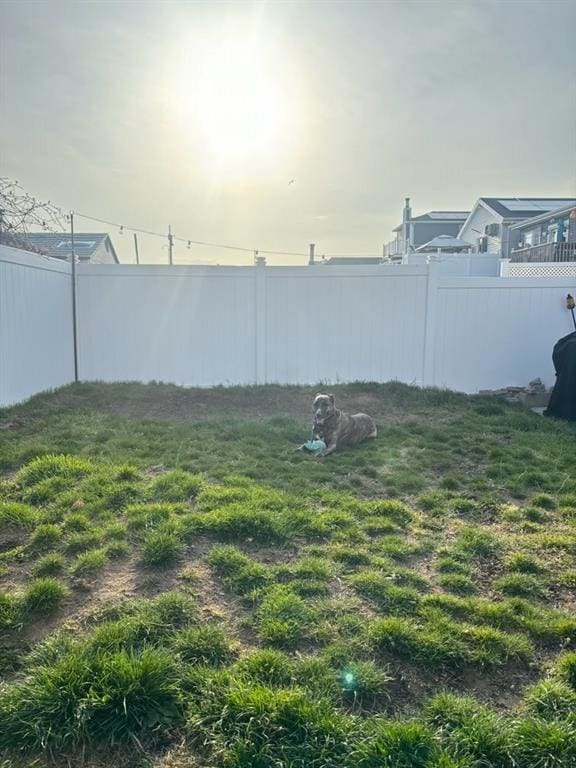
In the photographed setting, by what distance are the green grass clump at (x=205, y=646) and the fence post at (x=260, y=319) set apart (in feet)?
18.9

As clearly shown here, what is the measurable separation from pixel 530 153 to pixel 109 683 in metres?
11.8

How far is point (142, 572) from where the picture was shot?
2795 millimetres

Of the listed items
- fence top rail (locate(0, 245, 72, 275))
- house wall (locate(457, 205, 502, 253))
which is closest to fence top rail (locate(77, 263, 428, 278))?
fence top rail (locate(0, 245, 72, 275))

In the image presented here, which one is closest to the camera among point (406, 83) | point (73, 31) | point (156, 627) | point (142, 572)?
point (156, 627)

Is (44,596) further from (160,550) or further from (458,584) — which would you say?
(458,584)

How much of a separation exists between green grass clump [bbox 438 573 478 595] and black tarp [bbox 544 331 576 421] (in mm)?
4424

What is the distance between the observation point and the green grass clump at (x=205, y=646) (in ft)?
7.02

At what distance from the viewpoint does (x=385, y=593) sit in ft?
8.59

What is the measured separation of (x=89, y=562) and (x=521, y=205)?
87.9 ft

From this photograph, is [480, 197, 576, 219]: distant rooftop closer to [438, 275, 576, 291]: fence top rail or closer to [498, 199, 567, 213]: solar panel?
[498, 199, 567, 213]: solar panel

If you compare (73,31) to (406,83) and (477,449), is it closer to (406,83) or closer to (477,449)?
(406,83)

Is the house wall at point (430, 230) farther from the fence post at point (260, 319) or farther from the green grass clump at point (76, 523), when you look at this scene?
the green grass clump at point (76, 523)

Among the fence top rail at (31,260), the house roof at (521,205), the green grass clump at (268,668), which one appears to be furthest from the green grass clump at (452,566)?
the house roof at (521,205)

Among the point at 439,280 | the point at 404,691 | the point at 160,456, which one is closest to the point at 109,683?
the point at 404,691
